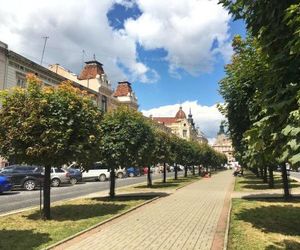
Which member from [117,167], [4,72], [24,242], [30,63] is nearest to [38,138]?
[24,242]

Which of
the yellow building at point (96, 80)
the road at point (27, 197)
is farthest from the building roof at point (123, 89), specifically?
the road at point (27, 197)

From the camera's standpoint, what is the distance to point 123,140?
66.9ft

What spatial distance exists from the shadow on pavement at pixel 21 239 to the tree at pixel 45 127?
2482 millimetres

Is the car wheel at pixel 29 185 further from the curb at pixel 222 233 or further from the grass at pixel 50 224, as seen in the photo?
the curb at pixel 222 233

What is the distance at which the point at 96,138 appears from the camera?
14.5m

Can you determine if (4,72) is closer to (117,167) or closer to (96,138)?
(117,167)

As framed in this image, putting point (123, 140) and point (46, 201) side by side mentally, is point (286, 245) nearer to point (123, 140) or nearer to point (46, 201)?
point (46, 201)

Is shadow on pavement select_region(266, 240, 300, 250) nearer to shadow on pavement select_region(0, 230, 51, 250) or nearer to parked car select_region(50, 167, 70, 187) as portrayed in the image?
shadow on pavement select_region(0, 230, 51, 250)

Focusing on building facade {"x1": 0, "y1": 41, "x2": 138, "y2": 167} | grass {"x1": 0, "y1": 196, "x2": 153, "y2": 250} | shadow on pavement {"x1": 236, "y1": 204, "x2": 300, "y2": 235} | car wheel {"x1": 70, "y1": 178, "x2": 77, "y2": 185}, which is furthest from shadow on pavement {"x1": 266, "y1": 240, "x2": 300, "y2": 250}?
car wheel {"x1": 70, "y1": 178, "x2": 77, "y2": 185}

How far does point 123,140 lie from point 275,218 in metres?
8.78

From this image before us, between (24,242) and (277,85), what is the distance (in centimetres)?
653

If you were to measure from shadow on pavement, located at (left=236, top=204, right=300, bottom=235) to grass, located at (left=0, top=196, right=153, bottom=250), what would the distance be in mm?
4519

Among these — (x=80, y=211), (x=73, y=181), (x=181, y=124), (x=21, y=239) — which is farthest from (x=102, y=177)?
(x=181, y=124)

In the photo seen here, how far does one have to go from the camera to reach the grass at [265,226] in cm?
976
